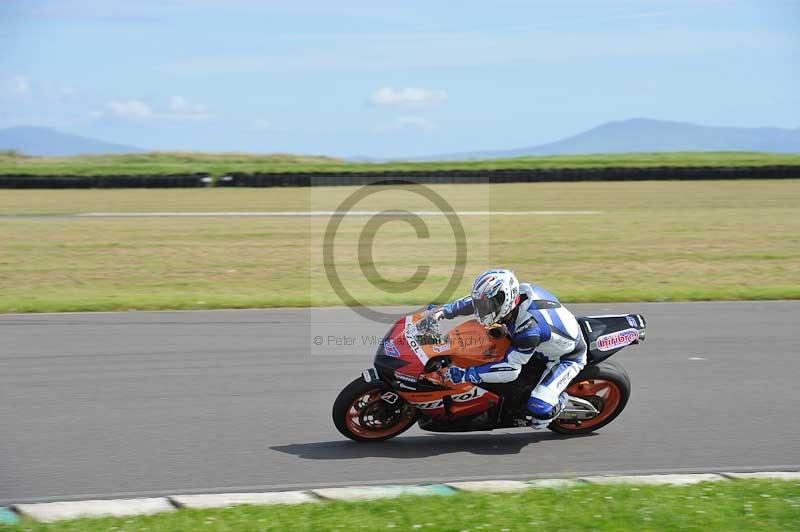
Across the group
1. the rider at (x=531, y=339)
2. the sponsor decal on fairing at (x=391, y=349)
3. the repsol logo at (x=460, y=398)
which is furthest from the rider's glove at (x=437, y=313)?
the repsol logo at (x=460, y=398)

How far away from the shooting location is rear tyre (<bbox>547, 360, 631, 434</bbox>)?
7.61 m

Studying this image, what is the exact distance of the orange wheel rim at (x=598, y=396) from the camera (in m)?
7.62

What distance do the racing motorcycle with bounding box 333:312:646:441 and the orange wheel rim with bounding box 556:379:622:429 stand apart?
0.07 metres

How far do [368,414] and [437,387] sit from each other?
63cm

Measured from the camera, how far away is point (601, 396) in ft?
25.2

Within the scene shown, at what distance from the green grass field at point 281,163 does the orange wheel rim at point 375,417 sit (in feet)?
135

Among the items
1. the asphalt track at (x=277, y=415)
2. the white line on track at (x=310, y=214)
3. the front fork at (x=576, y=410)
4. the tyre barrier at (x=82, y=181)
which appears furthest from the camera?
the tyre barrier at (x=82, y=181)

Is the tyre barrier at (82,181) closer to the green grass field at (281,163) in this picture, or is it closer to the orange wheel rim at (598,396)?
the green grass field at (281,163)

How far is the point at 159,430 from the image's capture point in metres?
7.48

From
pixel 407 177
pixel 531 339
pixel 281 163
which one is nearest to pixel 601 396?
pixel 531 339

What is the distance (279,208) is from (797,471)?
26936 mm

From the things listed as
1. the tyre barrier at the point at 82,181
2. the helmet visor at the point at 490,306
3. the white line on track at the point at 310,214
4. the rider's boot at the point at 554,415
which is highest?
the tyre barrier at the point at 82,181

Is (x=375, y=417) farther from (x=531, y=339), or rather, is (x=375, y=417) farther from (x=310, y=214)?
(x=310, y=214)

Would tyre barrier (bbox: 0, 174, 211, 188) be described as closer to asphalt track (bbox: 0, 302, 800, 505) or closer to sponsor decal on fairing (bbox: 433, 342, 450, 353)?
asphalt track (bbox: 0, 302, 800, 505)
